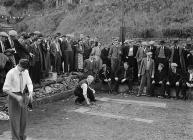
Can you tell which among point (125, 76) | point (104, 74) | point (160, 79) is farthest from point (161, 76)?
point (104, 74)

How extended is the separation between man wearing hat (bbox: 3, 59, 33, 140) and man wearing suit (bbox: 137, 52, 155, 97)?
732 centimetres

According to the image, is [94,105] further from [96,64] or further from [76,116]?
[96,64]

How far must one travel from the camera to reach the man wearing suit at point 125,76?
13.8 meters

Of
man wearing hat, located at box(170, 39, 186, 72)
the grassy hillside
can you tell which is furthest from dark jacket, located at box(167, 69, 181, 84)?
the grassy hillside

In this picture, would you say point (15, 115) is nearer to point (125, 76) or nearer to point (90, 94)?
point (90, 94)

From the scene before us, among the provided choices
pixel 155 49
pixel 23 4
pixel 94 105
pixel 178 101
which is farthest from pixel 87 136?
pixel 23 4

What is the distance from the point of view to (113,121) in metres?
9.67

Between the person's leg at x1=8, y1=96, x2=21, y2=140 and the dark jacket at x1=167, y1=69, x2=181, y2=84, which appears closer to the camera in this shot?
the person's leg at x1=8, y1=96, x2=21, y2=140

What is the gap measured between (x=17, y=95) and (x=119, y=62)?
8215 mm

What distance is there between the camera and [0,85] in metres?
10.5

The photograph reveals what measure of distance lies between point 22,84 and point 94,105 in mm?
5166

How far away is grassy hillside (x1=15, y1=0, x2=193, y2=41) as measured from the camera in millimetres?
23625

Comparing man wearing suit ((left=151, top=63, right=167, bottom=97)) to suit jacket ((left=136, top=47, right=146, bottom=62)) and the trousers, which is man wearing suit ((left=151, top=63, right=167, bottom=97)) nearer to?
suit jacket ((left=136, top=47, right=146, bottom=62))

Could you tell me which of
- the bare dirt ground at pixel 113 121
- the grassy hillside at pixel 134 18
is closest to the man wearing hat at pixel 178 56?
the bare dirt ground at pixel 113 121
